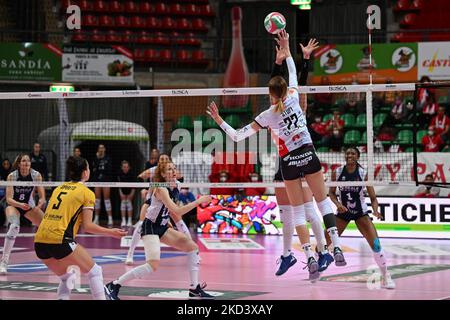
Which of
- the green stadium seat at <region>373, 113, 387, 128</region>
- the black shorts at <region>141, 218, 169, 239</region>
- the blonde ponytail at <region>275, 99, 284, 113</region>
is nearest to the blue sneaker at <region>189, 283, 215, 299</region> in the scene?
the black shorts at <region>141, 218, 169, 239</region>

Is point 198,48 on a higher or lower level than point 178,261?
higher

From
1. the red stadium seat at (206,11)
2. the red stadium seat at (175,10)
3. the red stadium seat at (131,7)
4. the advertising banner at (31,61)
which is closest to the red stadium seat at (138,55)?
the red stadium seat at (131,7)

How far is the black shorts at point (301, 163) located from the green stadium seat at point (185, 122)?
12234mm

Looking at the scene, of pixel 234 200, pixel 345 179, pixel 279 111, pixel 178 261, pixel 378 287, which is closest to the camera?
pixel 279 111

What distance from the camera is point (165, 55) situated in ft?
89.0

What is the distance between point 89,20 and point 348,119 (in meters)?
9.74

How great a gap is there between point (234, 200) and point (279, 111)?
10.7m

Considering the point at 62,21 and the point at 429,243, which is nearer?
the point at 429,243

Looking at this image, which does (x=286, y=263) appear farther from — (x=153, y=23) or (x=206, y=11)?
(x=206, y=11)

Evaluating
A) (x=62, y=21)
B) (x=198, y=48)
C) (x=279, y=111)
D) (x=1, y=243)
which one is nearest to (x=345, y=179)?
(x=279, y=111)

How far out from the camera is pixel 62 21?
27375 millimetres

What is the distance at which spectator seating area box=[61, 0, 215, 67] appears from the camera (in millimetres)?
27141

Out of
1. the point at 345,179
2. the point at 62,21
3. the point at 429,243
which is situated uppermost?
the point at 62,21

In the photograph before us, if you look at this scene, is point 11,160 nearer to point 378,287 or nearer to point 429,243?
point 429,243
